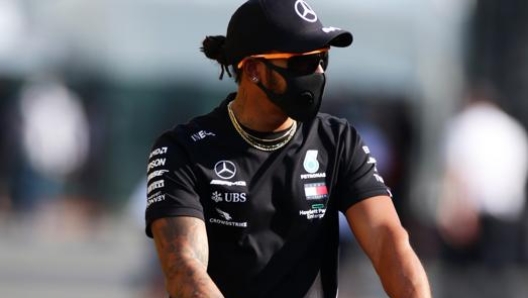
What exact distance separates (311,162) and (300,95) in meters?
0.29

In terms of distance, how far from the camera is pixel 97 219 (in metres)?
27.9

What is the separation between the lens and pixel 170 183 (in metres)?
6.38

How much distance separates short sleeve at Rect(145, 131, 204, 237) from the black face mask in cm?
46

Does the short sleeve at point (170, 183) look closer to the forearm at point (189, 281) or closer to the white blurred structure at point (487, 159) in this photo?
the forearm at point (189, 281)

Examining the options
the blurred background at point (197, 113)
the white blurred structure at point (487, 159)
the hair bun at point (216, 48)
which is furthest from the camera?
the blurred background at point (197, 113)

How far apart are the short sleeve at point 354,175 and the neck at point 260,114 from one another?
0.87 ft

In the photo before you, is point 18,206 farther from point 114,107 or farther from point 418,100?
point 418,100

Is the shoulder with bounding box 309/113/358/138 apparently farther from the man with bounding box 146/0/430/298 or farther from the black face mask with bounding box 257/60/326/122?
the black face mask with bounding box 257/60/326/122

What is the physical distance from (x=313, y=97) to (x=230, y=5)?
2075cm

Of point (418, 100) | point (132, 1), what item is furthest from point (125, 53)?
point (418, 100)

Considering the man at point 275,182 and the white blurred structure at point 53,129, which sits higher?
the man at point 275,182

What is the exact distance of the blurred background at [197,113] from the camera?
14461 mm

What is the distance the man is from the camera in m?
6.38

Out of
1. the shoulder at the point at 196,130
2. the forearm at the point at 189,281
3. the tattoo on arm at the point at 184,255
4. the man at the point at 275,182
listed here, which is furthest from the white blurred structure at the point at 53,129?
the forearm at the point at 189,281
